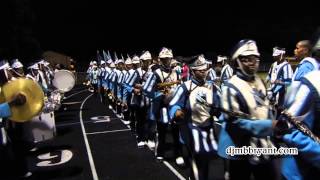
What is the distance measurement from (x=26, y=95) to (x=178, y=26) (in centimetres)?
3376

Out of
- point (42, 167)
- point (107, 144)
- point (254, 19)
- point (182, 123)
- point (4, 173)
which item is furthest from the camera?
point (254, 19)

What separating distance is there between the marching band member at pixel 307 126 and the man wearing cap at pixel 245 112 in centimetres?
71

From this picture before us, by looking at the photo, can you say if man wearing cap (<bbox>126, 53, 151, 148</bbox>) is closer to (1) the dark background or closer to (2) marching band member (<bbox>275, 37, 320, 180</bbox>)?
(2) marching band member (<bbox>275, 37, 320, 180</bbox>)

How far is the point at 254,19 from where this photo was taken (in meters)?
40.8

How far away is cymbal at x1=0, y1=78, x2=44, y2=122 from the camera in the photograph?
605cm

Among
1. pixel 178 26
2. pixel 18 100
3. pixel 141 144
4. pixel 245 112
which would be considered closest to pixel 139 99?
pixel 141 144

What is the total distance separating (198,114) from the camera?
5.49m

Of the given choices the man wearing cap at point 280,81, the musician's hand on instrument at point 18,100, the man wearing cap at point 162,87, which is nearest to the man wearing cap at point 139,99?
the man wearing cap at point 162,87

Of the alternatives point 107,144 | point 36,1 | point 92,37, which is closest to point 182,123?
point 107,144

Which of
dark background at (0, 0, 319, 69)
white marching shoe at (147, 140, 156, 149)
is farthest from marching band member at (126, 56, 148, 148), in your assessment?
dark background at (0, 0, 319, 69)

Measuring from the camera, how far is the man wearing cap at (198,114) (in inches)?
209

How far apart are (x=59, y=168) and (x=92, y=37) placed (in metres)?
42.7

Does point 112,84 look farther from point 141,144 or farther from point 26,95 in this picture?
point 26,95

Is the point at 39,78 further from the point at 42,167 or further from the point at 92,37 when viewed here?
the point at 92,37
